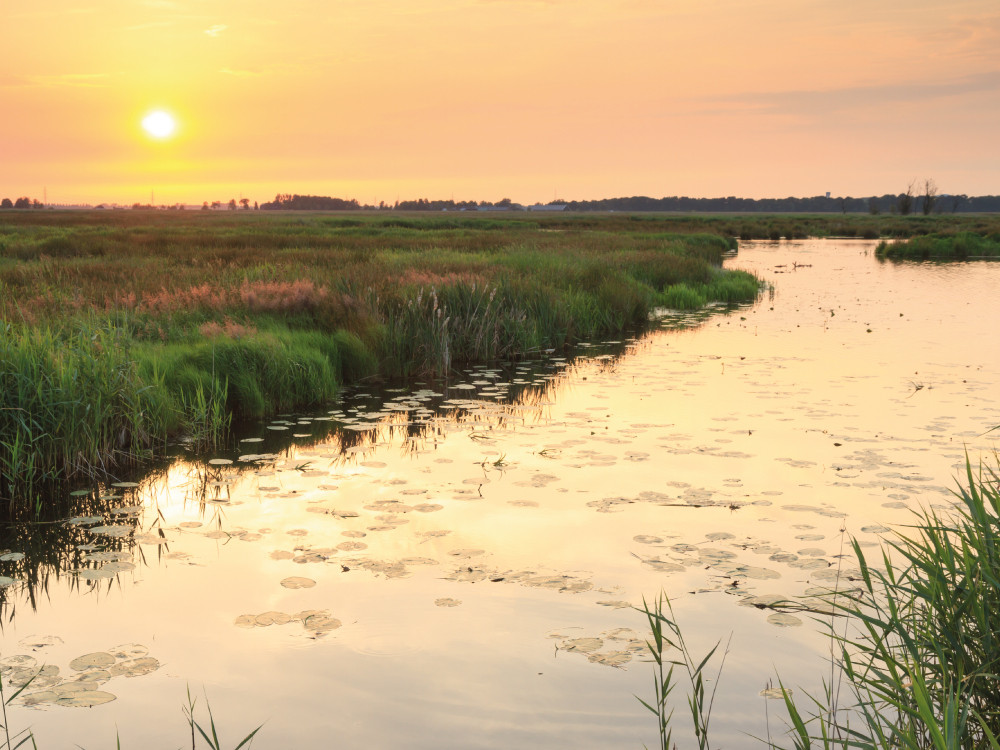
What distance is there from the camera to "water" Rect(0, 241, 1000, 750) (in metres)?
4.48

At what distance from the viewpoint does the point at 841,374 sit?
46.8 feet

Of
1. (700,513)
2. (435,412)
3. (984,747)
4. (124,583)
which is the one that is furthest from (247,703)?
(435,412)

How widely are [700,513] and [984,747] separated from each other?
391 cm

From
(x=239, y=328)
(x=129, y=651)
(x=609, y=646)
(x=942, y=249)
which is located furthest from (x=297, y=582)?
(x=942, y=249)

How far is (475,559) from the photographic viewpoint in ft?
21.0

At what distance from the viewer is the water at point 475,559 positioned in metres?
4.48

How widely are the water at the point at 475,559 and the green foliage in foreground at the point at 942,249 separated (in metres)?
41.2

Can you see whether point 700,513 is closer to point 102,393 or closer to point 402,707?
point 402,707

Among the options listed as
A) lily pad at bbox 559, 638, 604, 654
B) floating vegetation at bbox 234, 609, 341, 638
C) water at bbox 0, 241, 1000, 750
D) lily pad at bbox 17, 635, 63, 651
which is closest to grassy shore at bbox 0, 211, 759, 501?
water at bbox 0, 241, 1000, 750

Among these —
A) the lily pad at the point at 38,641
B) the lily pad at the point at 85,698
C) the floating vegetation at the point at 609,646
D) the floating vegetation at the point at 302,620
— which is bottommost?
the lily pad at the point at 85,698

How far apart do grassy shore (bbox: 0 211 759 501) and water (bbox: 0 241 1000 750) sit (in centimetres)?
75

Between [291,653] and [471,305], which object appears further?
[471,305]

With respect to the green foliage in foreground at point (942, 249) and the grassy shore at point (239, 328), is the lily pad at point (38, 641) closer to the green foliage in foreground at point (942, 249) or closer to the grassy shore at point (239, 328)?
the grassy shore at point (239, 328)

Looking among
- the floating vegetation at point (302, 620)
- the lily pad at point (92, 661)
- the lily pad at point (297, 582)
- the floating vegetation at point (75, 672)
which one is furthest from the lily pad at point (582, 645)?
the lily pad at point (92, 661)
